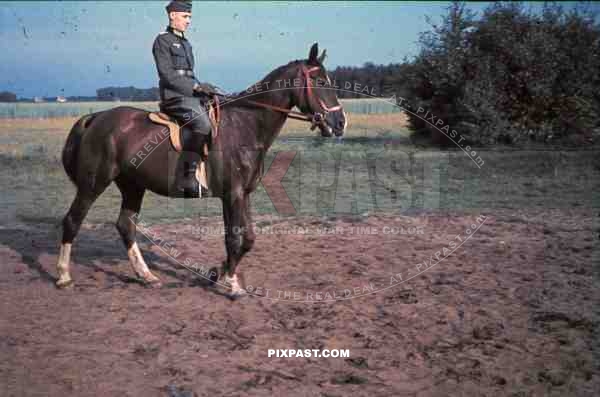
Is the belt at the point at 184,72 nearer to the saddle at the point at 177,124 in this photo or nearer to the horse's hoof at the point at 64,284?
the saddle at the point at 177,124

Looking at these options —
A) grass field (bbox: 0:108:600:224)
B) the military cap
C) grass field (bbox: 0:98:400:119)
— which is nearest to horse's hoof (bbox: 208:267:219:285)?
the military cap

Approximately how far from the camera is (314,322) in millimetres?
5262

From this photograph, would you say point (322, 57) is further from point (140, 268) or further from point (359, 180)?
point (359, 180)

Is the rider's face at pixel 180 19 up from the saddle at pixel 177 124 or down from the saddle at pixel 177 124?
up

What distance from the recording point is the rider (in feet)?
18.8

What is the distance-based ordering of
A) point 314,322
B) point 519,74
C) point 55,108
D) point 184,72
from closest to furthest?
point 314,322, point 184,72, point 519,74, point 55,108

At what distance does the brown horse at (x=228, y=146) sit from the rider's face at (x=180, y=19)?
37.3 inches

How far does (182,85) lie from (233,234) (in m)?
1.73

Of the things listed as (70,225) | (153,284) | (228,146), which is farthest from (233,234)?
(70,225)

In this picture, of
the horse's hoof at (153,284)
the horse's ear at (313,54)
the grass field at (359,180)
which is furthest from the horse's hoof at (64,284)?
the horse's ear at (313,54)

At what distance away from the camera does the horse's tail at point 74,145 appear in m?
6.29

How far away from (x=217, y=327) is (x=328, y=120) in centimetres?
240

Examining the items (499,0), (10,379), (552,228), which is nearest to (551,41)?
(499,0)

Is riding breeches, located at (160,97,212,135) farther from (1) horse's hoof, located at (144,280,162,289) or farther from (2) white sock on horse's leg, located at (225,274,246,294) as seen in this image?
(1) horse's hoof, located at (144,280,162,289)
